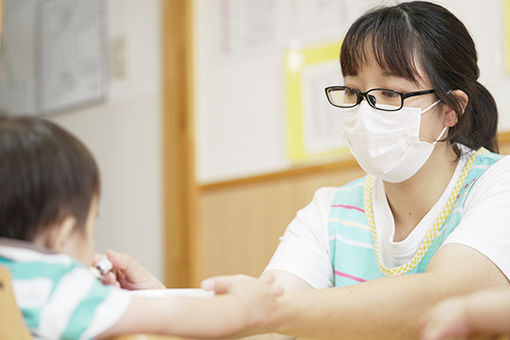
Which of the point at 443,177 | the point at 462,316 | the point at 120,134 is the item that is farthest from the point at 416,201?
the point at 120,134

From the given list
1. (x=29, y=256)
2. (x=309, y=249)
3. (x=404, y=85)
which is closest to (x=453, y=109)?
(x=404, y=85)

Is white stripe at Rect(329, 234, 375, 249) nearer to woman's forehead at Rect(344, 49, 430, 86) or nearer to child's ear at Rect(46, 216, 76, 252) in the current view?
woman's forehead at Rect(344, 49, 430, 86)

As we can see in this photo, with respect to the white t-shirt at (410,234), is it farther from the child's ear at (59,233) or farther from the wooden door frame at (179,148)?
the wooden door frame at (179,148)

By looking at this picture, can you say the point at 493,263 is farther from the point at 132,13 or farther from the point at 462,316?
the point at 132,13

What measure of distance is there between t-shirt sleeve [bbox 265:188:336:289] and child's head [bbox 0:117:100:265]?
61 cm

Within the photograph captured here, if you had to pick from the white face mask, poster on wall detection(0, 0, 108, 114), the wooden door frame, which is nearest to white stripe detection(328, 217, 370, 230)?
the white face mask

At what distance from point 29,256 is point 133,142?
7.74 feet

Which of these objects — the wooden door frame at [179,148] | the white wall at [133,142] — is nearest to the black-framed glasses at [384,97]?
the wooden door frame at [179,148]

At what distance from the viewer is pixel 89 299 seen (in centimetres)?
75

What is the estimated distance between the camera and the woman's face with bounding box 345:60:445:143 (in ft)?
4.36

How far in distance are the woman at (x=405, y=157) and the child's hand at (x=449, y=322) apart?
1.73ft

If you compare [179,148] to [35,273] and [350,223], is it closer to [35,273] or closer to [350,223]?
[350,223]

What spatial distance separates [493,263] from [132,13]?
7.83ft

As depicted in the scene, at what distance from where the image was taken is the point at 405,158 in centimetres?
137
